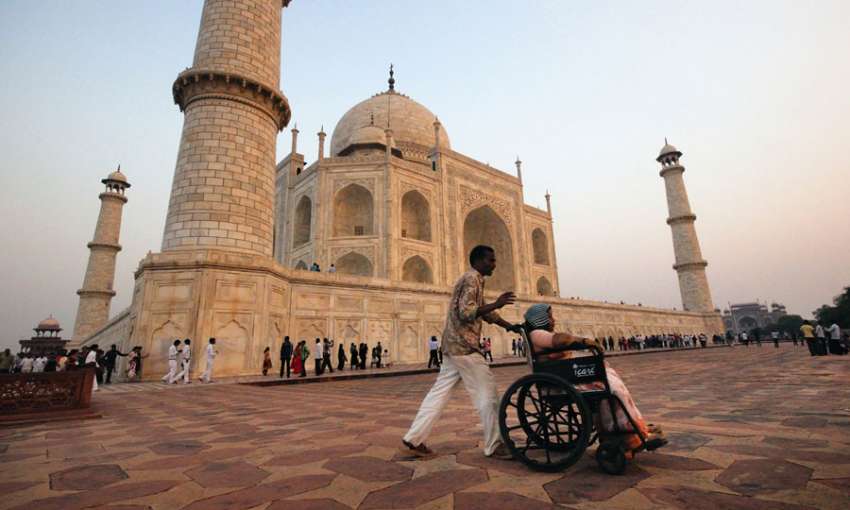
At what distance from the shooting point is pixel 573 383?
214 centimetres

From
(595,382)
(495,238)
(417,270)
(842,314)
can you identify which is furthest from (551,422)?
(842,314)

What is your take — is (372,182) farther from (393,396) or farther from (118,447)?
(118,447)

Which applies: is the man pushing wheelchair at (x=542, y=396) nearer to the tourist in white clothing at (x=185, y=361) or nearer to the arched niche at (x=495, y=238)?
the tourist in white clothing at (x=185, y=361)

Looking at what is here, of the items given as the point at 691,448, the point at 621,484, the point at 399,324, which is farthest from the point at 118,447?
the point at 399,324

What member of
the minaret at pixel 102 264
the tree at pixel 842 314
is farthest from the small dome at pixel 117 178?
the tree at pixel 842 314

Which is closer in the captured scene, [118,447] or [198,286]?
[118,447]

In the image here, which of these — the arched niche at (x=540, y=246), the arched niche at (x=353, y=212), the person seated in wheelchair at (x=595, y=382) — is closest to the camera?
the person seated in wheelchair at (x=595, y=382)

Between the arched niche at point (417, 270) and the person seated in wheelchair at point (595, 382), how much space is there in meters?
19.4

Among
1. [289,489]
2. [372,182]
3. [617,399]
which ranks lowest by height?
[289,489]

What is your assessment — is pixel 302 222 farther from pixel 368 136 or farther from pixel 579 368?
pixel 579 368

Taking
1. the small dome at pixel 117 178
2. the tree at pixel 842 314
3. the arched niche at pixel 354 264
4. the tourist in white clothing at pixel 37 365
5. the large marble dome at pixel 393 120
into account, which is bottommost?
the tourist in white clothing at pixel 37 365

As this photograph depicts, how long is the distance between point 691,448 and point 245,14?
1366cm

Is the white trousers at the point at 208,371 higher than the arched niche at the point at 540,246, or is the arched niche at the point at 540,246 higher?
the arched niche at the point at 540,246

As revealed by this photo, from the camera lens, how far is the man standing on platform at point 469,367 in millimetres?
2340
